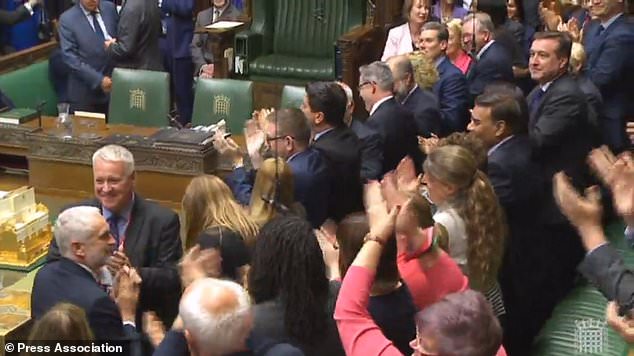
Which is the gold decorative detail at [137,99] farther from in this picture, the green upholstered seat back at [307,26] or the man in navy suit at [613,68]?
the man in navy suit at [613,68]

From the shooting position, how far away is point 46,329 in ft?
8.46

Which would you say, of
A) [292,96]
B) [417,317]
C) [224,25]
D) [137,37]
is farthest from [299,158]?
[224,25]

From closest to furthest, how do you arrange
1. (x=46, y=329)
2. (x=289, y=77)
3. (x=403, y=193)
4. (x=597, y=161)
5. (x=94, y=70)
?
(x=46, y=329) < (x=597, y=161) < (x=403, y=193) < (x=94, y=70) < (x=289, y=77)

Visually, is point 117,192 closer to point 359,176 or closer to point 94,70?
point 359,176

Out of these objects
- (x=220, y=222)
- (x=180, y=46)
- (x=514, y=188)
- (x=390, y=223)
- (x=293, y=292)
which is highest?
(x=390, y=223)

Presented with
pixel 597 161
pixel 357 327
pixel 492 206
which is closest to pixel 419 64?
pixel 492 206

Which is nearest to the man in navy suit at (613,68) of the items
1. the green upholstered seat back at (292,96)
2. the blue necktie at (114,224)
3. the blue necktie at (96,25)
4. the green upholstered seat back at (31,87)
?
the green upholstered seat back at (292,96)

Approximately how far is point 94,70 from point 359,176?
9.74ft

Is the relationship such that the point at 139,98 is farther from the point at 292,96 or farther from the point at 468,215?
the point at 468,215

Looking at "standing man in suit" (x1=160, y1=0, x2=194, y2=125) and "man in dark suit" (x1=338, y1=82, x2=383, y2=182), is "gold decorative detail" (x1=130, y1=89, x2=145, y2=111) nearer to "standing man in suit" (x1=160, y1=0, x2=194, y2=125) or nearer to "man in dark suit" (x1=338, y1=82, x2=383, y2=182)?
"standing man in suit" (x1=160, y1=0, x2=194, y2=125)

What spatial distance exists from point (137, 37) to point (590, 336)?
4272mm

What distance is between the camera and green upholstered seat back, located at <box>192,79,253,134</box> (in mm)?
6246

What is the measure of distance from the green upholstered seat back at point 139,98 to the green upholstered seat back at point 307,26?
1803mm

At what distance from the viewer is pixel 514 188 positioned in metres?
4.25
